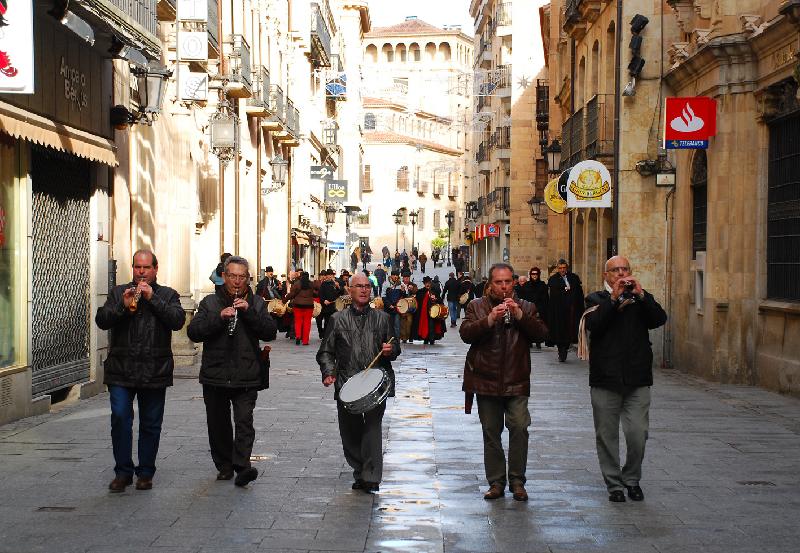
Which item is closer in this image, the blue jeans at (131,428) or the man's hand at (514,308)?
the man's hand at (514,308)

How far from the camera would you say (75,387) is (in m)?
16.0

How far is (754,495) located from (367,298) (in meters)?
3.12

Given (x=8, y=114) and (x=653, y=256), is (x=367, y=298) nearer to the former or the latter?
(x=8, y=114)

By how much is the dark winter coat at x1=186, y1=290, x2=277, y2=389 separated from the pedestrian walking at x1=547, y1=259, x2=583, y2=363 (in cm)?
1485

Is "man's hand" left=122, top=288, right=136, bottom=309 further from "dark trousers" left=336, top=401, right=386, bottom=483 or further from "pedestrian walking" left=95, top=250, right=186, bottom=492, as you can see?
"dark trousers" left=336, top=401, right=386, bottom=483

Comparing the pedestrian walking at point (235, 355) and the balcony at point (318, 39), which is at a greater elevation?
the balcony at point (318, 39)

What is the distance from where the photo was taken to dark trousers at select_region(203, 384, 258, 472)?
9.77 m

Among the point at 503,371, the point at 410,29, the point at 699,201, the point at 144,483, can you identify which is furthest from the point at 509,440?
the point at 410,29

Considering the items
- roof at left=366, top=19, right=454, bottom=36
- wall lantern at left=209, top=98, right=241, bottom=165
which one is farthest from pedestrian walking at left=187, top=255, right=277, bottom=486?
roof at left=366, top=19, right=454, bottom=36

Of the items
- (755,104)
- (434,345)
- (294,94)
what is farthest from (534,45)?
(755,104)

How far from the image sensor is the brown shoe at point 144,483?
9508mm

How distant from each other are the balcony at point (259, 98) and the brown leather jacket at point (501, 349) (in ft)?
82.0

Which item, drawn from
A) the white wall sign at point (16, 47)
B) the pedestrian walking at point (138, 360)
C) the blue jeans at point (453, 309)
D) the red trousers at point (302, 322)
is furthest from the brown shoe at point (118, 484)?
the blue jeans at point (453, 309)

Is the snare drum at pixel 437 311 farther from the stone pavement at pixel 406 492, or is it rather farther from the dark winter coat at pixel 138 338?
the dark winter coat at pixel 138 338
